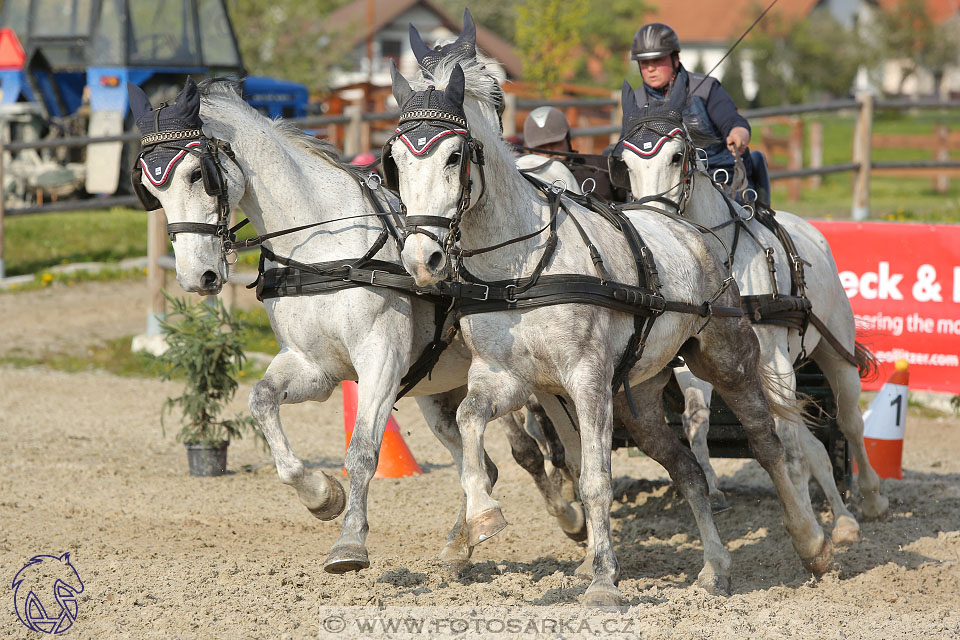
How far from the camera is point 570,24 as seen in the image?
795 inches

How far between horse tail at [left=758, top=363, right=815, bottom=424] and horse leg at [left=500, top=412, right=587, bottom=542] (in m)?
1.16

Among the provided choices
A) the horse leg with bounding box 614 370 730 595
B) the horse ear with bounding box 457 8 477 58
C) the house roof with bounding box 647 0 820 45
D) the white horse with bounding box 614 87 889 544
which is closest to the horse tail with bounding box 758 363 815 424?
the white horse with bounding box 614 87 889 544

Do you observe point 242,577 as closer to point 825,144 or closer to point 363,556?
point 363,556

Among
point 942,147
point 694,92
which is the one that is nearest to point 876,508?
point 694,92

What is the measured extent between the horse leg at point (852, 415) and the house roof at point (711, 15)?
167 ft

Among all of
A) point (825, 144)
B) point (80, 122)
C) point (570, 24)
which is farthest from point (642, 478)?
point (825, 144)

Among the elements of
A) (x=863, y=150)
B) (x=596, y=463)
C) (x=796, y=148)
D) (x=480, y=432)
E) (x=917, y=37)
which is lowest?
(x=596, y=463)

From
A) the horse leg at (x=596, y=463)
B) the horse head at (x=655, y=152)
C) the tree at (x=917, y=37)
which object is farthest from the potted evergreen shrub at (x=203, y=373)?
the tree at (x=917, y=37)

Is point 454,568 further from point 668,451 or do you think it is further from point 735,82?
point 735,82

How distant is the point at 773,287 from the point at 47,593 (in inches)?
142

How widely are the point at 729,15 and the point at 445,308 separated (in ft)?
188

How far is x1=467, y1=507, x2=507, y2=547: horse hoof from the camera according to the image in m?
3.95

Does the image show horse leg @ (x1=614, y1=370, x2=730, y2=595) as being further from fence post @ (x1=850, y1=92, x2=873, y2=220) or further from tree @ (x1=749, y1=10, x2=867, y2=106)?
tree @ (x1=749, y1=10, x2=867, y2=106)

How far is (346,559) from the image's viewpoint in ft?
13.3
